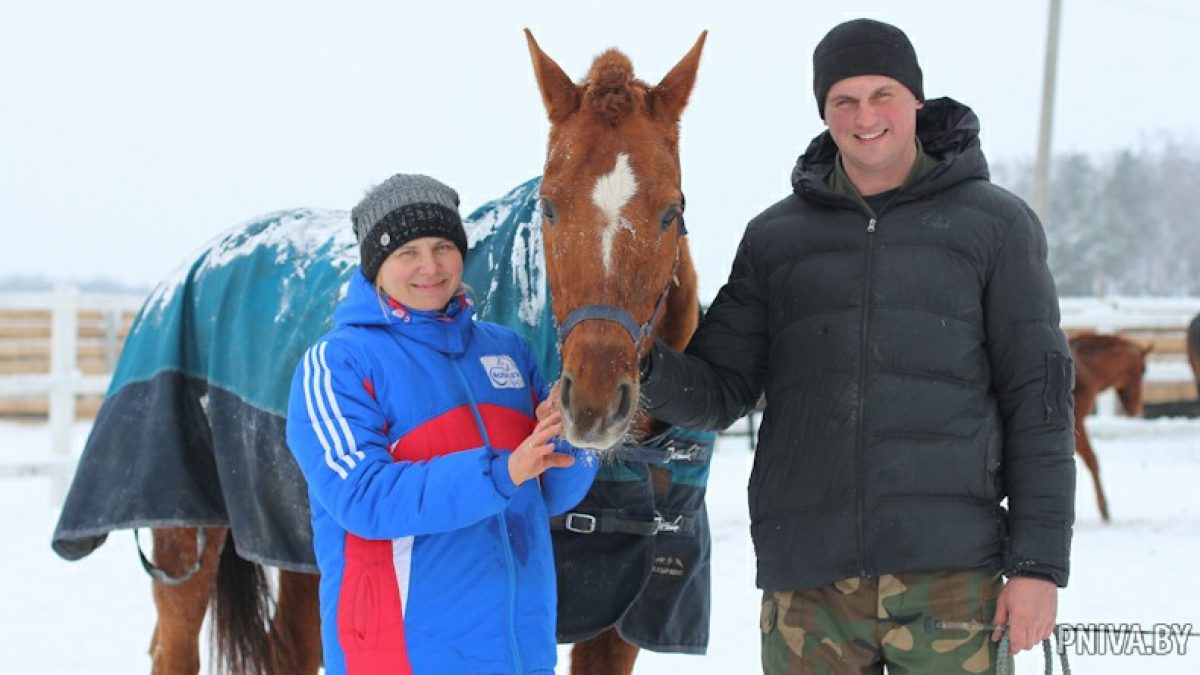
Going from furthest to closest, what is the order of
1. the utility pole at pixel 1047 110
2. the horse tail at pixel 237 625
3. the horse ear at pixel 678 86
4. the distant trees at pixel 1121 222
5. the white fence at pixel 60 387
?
the distant trees at pixel 1121 222 → the utility pole at pixel 1047 110 → the white fence at pixel 60 387 → the horse tail at pixel 237 625 → the horse ear at pixel 678 86

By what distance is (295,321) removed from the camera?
335 centimetres

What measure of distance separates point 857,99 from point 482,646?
50.0 inches

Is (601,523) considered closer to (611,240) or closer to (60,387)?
(611,240)

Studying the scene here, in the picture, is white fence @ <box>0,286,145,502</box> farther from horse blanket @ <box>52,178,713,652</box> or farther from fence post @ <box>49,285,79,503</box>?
horse blanket @ <box>52,178,713,652</box>

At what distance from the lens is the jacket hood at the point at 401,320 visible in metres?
2.05

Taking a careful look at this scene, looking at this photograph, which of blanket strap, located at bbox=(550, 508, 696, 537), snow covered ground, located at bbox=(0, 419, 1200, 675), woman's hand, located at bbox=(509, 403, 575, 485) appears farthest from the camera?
snow covered ground, located at bbox=(0, 419, 1200, 675)

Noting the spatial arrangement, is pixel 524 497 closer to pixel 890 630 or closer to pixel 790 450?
pixel 790 450

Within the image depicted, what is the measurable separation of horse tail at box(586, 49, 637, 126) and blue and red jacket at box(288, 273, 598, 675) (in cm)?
53

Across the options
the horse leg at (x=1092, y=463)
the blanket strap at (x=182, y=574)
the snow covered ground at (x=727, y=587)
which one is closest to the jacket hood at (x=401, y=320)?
the blanket strap at (x=182, y=574)

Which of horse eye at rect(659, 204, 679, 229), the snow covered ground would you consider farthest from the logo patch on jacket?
the snow covered ground

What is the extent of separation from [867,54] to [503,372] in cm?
95

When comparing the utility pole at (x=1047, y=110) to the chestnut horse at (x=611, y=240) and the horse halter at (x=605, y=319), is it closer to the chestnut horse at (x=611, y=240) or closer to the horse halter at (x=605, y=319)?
the chestnut horse at (x=611, y=240)

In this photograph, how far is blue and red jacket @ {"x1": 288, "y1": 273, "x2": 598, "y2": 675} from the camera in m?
1.84

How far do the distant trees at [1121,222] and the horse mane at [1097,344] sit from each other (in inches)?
873
